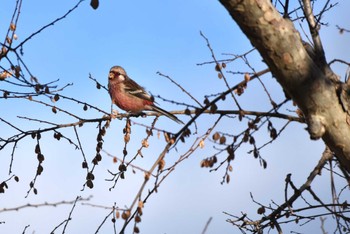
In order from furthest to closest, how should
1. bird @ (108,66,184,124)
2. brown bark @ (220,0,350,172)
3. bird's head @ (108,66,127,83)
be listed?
bird's head @ (108,66,127,83) < bird @ (108,66,184,124) < brown bark @ (220,0,350,172)

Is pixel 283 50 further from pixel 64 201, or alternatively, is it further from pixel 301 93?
pixel 64 201

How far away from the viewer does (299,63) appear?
94.2 inches

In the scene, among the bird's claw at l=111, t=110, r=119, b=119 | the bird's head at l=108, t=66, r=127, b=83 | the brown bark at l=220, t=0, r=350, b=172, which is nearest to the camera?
the brown bark at l=220, t=0, r=350, b=172

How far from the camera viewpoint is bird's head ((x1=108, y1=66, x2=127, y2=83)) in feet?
22.4

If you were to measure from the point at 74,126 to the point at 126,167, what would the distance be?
32.5 inches

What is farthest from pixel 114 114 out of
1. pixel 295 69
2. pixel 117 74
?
pixel 117 74

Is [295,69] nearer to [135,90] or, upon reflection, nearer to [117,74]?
[135,90]

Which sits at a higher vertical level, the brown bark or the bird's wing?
the bird's wing

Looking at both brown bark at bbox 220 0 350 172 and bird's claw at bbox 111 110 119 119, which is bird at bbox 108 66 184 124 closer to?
bird's claw at bbox 111 110 119 119

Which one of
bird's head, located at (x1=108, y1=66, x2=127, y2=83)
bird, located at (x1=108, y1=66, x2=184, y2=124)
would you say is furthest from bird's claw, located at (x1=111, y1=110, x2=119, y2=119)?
bird's head, located at (x1=108, y1=66, x2=127, y2=83)

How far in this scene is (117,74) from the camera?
6980 mm

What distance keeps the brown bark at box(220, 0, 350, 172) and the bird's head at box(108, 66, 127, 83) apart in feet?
14.9

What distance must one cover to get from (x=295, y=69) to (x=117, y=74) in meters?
4.82

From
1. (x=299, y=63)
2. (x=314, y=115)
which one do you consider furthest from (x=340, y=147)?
(x=299, y=63)
